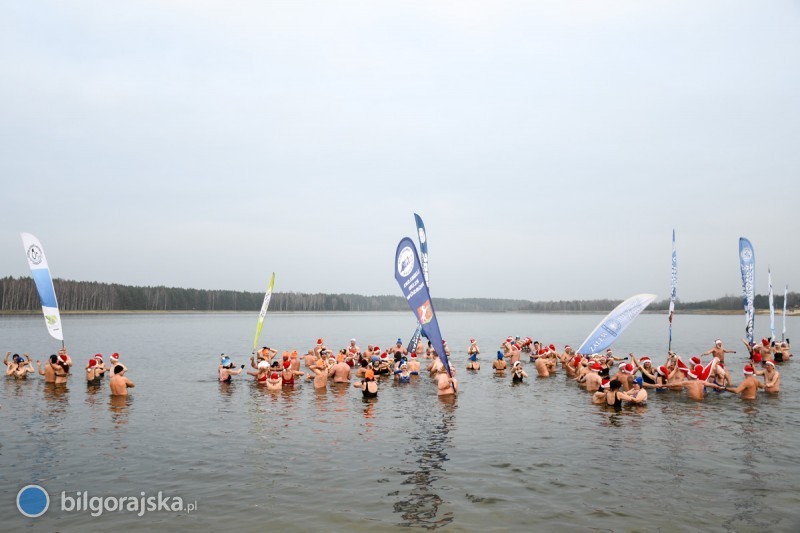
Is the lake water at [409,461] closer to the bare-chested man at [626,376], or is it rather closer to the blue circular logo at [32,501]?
the blue circular logo at [32,501]

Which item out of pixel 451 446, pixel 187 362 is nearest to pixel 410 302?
pixel 451 446

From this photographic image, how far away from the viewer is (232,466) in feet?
41.8

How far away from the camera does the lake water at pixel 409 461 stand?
Result: 982 cm

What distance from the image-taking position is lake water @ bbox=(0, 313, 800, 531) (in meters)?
9.82

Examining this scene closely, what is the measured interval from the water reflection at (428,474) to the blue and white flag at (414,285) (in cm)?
270

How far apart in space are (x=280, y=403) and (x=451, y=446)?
893 cm

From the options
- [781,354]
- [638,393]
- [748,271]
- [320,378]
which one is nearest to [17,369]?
[320,378]

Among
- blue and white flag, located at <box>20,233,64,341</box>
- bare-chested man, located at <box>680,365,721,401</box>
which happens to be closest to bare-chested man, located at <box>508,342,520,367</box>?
bare-chested man, located at <box>680,365,721,401</box>

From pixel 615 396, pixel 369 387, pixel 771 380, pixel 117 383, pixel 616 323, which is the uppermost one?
pixel 616 323

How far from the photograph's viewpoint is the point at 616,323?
94.1 ft

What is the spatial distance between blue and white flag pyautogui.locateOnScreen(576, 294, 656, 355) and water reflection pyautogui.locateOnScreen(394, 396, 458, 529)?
13.1 metres

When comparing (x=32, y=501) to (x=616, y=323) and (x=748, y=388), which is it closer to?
(x=748, y=388)

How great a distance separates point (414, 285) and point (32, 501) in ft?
39.6

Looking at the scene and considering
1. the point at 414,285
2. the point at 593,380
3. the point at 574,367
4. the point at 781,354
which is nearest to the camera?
the point at 414,285
